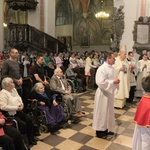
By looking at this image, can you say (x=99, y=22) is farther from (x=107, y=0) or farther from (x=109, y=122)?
(x=109, y=122)

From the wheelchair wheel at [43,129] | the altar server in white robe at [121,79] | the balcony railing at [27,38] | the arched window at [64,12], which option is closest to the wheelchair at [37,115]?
the wheelchair wheel at [43,129]

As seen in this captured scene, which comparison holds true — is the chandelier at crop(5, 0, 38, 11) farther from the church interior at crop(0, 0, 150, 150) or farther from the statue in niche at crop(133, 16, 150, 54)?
the statue in niche at crop(133, 16, 150, 54)

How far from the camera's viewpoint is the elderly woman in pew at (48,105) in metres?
4.27

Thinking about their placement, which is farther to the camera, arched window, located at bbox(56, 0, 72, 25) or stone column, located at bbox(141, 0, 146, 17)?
arched window, located at bbox(56, 0, 72, 25)

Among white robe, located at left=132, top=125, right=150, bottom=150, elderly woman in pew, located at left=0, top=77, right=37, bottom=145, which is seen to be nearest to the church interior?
elderly woman in pew, located at left=0, top=77, right=37, bottom=145

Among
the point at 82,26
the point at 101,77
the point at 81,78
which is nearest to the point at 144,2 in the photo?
the point at 81,78

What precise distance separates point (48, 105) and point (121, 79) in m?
2.62

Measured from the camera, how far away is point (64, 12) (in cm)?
2016

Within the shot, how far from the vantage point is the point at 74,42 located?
19.9 meters

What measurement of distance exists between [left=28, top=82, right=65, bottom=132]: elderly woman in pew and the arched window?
53.8 ft

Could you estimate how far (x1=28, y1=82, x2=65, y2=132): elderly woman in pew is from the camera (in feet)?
14.0

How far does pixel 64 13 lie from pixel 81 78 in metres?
13.1

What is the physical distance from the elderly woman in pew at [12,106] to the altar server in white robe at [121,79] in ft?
10.2

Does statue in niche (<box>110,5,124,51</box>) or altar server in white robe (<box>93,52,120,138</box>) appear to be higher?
statue in niche (<box>110,5,124,51</box>)
